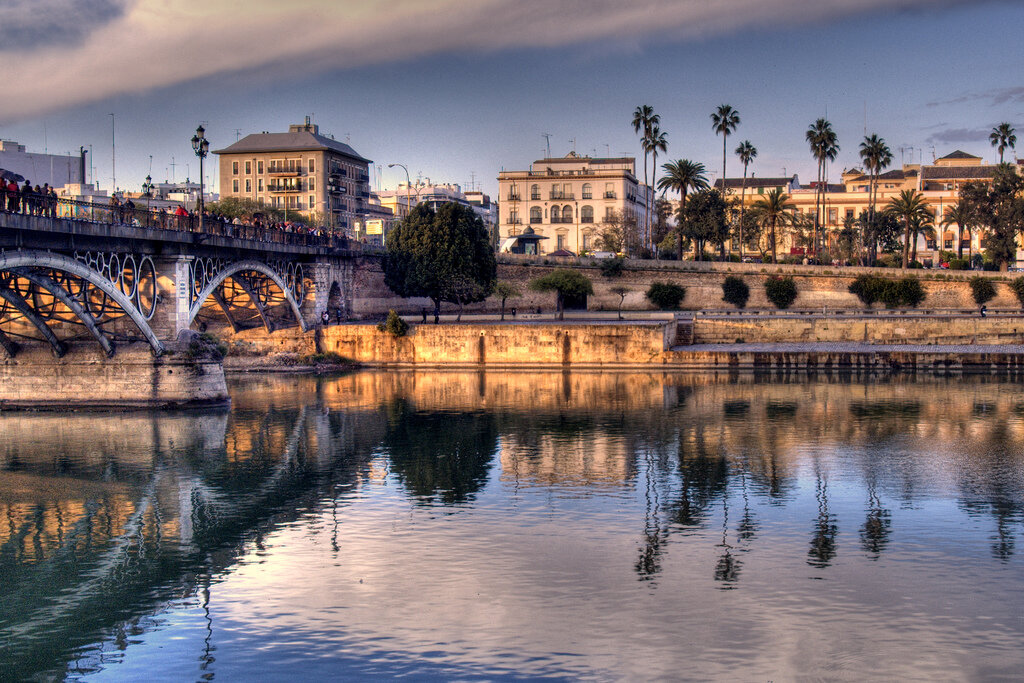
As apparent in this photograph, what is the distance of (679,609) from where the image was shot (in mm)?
21578

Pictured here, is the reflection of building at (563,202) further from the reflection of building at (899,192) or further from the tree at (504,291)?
the tree at (504,291)

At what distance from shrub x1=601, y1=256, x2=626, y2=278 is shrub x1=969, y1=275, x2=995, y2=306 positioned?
96.6 feet

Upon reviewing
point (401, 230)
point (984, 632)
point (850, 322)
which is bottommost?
point (984, 632)

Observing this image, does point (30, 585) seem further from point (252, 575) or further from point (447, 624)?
point (447, 624)

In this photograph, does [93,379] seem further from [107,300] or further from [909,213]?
[909,213]

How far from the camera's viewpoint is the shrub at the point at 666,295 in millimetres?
91312

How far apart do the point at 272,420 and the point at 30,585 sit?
24.2m

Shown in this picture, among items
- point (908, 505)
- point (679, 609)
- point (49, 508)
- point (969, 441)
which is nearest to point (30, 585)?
point (49, 508)

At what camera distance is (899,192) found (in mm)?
150125

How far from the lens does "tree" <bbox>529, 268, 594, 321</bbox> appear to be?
85.4m

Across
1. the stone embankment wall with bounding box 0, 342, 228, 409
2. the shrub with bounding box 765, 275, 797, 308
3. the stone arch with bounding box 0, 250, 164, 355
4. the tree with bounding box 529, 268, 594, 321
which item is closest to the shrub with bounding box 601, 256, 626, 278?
the tree with bounding box 529, 268, 594, 321

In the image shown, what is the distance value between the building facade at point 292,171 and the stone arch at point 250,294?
5749 centimetres

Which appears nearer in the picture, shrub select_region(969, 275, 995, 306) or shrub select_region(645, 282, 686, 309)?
shrub select_region(969, 275, 995, 306)

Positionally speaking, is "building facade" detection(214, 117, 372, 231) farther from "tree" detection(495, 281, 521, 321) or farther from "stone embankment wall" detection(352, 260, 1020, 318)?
"tree" detection(495, 281, 521, 321)
